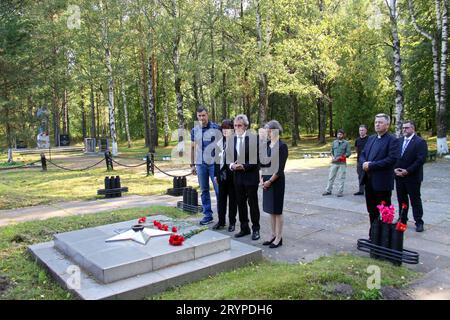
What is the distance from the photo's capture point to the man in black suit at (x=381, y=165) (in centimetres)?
540

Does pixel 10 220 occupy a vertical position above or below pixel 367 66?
below

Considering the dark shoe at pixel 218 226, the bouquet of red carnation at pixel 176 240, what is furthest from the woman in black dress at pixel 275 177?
the bouquet of red carnation at pixel 176 240

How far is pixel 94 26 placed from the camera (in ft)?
79.8

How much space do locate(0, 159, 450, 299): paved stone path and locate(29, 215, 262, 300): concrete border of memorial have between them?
0.82 metres

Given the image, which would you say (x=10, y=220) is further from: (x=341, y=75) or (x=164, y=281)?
(x=341, y=75)

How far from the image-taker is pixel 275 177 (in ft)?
17.5

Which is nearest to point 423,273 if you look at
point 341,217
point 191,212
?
point 341,217

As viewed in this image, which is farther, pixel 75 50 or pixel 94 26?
→ pixel 75 50

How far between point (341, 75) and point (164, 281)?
2591 centimetres

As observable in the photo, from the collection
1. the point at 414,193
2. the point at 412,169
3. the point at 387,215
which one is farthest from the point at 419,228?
the point at 387,215

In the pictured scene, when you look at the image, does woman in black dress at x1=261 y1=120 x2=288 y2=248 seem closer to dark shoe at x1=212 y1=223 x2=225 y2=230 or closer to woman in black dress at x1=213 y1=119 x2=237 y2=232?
woman in black dress at x1=213 y1=119 x2=237 y2=232

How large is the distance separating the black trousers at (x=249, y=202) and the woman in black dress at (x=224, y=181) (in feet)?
1.00

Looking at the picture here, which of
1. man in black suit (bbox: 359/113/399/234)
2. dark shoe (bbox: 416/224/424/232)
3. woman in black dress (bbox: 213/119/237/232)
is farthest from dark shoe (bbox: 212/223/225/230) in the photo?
dark shoe (bbox: 416/224/424/232)

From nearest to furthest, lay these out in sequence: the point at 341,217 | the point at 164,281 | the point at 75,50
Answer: the point at 164,281
the point at 341,217
the point at 75,50
